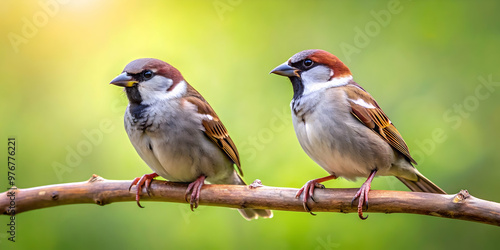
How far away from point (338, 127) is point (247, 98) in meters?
1.17

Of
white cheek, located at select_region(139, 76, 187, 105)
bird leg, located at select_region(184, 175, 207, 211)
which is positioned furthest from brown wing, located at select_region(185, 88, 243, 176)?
bird leg, located at select_region(184, 175, 207, 211)

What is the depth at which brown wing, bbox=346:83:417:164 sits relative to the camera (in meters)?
2.77

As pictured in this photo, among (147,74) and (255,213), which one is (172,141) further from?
(255,213)

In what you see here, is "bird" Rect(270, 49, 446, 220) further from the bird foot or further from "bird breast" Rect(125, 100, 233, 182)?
"bird breast" Rect(125, 100, 233, 182)

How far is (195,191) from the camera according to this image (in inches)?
112

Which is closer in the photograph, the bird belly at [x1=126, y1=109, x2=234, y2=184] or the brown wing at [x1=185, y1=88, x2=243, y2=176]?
the bird belly at [x1=126, y1=109, x2=234, y2=184]

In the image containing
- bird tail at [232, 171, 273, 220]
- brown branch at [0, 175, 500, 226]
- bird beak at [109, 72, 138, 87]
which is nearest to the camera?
brown branch at [0, 175, 500, 226]

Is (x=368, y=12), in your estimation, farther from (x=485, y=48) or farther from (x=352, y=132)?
(x=352, y=132)

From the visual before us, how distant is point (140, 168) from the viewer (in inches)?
145

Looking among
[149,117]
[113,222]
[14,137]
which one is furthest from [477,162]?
[14,137]

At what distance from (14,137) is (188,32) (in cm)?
150

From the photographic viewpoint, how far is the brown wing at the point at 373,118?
277 centimetres

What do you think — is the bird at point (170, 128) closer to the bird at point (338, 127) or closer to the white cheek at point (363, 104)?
the bird at point (338, 127)

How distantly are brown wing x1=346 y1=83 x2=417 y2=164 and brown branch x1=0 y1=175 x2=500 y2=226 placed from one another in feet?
1.26
